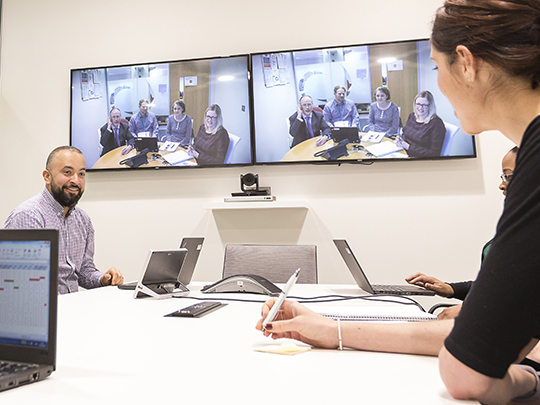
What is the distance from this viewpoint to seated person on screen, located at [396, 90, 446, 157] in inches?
118

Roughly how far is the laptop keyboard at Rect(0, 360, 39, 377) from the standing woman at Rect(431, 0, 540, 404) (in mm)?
755

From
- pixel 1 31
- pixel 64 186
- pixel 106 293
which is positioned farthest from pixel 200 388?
pixel 1 31

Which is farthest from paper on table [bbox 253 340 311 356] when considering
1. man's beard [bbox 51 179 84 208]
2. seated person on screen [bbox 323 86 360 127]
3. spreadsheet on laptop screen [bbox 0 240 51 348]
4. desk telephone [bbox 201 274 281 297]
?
seated person on screen [bbox 323 86 360 127]

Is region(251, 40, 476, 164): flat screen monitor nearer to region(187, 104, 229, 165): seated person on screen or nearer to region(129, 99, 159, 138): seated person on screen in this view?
region(187, 104, 229, 165): seated person on screen

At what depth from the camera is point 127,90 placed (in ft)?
11.3

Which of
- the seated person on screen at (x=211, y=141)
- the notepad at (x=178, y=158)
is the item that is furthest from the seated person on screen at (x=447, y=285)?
the notepad at (x=178, y=158)

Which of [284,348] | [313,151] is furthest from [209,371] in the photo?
[313,151]

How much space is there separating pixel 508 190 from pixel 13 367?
0.95 metres

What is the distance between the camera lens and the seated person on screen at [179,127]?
331 centimetres

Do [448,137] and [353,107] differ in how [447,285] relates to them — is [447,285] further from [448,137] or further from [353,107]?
[353,107]

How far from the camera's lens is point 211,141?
10.8ft

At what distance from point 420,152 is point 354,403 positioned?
2.61 meters

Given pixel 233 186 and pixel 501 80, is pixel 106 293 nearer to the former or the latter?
pixel 233 186

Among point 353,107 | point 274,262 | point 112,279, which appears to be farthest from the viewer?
point 353,107
